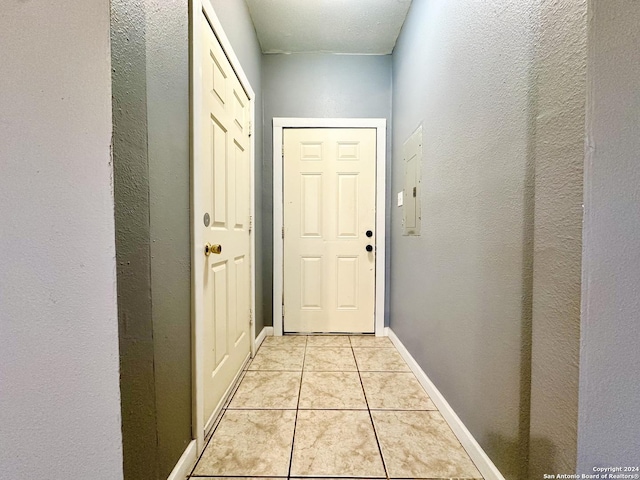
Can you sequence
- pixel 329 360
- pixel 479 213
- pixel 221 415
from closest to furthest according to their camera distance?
pixel 479 213, pixel 221 415, pixel 329 360

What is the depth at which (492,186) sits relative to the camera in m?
1.03

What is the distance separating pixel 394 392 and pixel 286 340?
1.12 meters

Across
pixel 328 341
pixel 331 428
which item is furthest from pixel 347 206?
pixel 331 428

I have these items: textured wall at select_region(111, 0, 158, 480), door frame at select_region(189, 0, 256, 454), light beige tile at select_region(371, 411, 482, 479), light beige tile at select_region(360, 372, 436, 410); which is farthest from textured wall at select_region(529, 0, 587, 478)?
door frame at select_region(189, 0, 256, 454)

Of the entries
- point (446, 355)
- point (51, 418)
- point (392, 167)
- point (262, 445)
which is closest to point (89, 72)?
point (51, 418)

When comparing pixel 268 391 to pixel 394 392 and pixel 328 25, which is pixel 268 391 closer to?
pixel 394 392

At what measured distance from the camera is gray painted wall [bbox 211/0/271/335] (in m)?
1.64

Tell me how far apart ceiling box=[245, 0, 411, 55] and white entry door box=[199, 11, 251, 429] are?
2.33 feet

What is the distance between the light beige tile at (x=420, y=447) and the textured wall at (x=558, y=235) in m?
0.46

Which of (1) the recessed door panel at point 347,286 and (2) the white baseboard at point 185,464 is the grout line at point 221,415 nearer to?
(2) the white baseboard at point 185,464

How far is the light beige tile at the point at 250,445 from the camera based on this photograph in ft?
3.59

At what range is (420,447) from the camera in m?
1.21

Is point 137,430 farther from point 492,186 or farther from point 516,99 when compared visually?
point 516,99

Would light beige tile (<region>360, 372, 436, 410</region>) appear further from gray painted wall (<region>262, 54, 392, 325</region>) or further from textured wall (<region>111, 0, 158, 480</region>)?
gray painted wall (<region>262, 54, 392, 325</region>)
